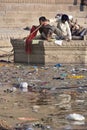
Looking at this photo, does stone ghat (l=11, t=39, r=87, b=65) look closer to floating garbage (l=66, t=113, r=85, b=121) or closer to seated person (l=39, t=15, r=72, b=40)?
seated person (l=39, t=15, r=72, b=40)

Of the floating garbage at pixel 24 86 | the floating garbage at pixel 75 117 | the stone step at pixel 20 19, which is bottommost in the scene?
the stone step at pixel 20 19

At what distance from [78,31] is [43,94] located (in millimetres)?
6234

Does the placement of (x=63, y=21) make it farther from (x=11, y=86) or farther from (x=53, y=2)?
(x=53, y=2)

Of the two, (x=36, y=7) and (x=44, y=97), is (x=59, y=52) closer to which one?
(x=44, y=97)

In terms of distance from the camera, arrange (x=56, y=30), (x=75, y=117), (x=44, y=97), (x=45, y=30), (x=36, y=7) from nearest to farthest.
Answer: (x=75, y=117) < (x=44, y=97) < (x=45, y=30) < (x=56, y=30) < (x=36, y=7)

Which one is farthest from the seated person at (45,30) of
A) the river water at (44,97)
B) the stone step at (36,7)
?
the stone step at (36,7)

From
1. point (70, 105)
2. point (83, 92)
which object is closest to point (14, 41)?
point (83, 92)

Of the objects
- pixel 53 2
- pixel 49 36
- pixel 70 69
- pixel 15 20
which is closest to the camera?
pixel 70 69

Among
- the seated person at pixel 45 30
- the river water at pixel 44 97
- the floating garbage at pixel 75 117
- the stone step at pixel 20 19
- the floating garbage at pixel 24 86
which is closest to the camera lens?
the river water at pixel 44 97

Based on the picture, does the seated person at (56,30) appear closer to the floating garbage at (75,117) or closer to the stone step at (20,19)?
the floating garbage at (75,117)

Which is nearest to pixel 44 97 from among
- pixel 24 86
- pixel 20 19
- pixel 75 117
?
pixel 24 86

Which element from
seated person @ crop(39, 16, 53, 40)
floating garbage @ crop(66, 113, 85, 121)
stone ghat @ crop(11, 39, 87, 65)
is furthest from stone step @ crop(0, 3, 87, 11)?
floating garbage @ crop(66, 113, 85, 121)

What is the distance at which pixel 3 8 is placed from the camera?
26766mm

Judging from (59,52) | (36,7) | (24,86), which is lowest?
(36,7)
